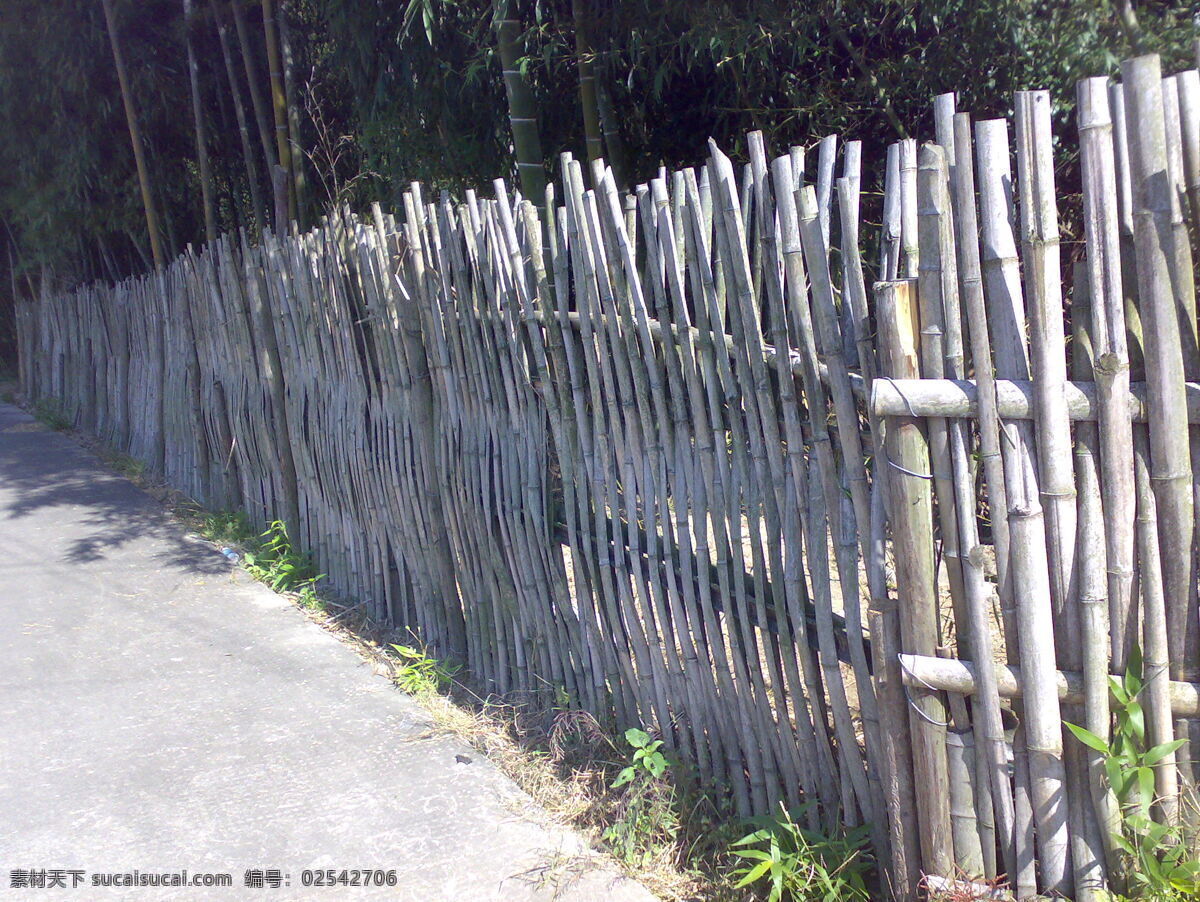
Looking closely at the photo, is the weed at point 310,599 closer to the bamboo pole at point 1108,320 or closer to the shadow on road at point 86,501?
the shadow on road at point 86,501

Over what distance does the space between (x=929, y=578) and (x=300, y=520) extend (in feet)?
13.9

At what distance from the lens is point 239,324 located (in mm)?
5906

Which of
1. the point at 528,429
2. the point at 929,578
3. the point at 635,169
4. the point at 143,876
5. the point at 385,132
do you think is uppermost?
the point at 385,132

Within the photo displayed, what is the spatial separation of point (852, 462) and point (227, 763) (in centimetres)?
248

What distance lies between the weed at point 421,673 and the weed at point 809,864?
1792 millimetres

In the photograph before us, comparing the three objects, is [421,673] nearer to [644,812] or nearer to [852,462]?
[644,812]

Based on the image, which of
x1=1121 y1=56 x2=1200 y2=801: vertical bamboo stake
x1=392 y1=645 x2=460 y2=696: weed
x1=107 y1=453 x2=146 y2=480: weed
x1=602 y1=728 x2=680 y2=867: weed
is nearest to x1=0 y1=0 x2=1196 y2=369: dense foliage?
x1=1121 y1=56 x2=1200 y2=801: vertical bamboo stake

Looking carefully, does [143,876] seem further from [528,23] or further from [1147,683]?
[528,23]

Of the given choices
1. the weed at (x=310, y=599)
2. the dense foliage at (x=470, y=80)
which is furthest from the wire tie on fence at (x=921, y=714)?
the weed at (x=310, y=599)

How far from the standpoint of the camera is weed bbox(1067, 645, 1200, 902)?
6.86 ft

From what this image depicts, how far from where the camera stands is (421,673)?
426 centimetres

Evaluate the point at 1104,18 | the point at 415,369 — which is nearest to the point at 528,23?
the point at 415,369

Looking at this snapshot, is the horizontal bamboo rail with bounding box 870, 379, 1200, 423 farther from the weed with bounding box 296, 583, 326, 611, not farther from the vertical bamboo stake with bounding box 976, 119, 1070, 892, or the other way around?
the weed with bounding box 296, 583, 326, 611

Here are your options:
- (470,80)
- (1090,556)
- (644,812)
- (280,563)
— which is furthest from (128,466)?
(1090,556)
